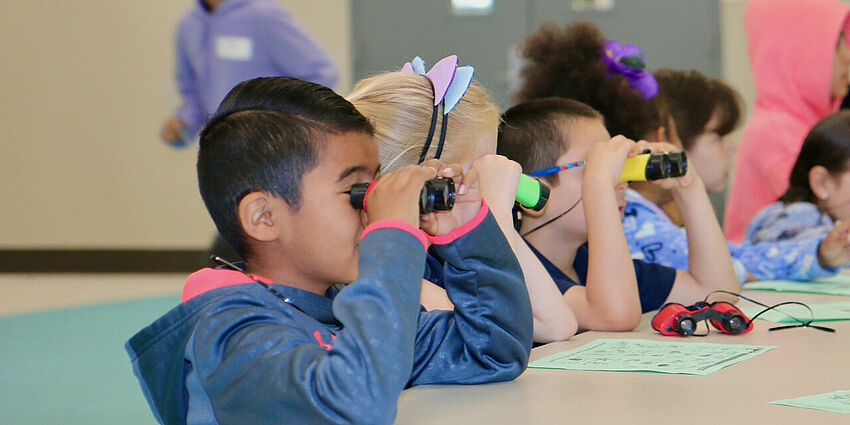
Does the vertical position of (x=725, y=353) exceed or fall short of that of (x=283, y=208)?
it falls short

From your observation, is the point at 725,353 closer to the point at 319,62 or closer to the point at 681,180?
the point at 681,180

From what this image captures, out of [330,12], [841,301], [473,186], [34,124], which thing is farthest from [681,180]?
[34,124]

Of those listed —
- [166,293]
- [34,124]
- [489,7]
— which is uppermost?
[489,7]

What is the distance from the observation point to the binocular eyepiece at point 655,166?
5.51 ft

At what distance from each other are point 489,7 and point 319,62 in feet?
7.23

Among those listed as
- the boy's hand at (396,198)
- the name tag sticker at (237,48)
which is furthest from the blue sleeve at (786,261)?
the name tag sticker at (237,48)

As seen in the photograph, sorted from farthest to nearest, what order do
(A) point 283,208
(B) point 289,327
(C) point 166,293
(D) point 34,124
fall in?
(D) point 34,124 < (C) point 166,293 < (A) point 283,208 < (B) point 289,327

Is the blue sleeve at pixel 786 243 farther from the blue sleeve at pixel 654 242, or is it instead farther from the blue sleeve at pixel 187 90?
the blue sleeve at pixel 187 90

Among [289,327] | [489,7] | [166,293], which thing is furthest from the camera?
[489,7]

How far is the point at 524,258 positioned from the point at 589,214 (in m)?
0.27

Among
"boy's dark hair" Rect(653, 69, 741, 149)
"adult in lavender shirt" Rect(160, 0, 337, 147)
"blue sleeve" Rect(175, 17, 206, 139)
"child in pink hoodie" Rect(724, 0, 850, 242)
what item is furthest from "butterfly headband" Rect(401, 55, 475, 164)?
"blue sleeve" Rect(175, 17, 206, 139)

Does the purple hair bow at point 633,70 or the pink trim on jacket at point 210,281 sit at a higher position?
the purple hair bow at point 633,70

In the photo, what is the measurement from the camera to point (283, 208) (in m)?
1.04

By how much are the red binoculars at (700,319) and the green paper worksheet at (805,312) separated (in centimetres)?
15
